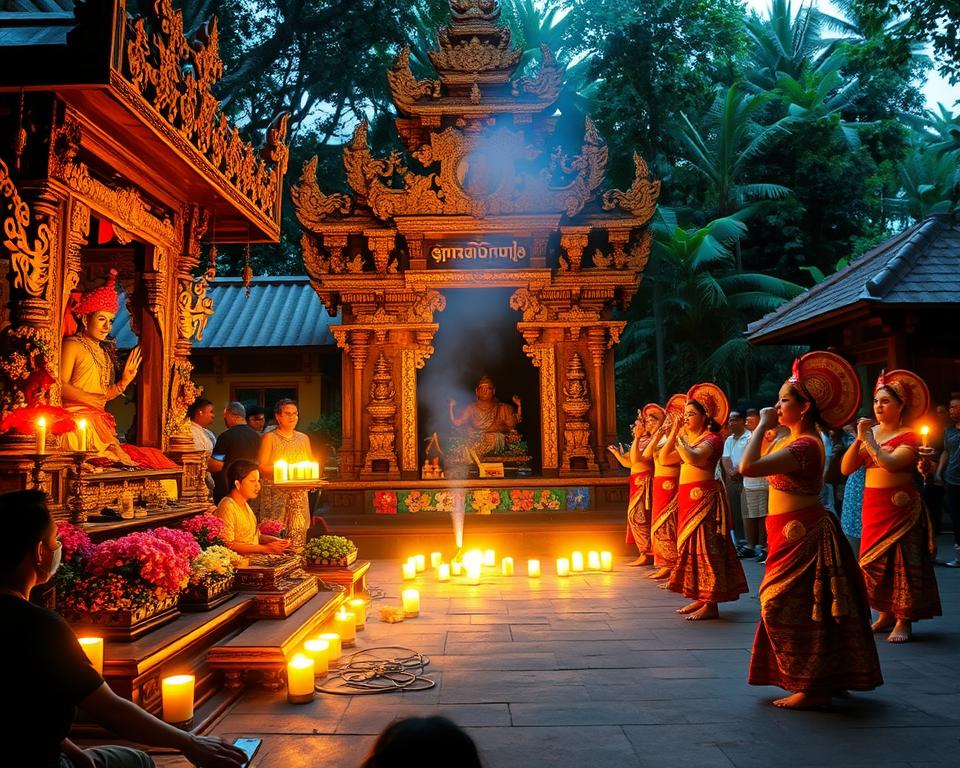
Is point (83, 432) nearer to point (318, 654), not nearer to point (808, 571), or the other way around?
point (318, 654)

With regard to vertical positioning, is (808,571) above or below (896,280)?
below

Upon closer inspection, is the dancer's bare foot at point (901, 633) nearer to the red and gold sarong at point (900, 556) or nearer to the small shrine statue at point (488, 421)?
the red and gold sarong at point (900, 556)

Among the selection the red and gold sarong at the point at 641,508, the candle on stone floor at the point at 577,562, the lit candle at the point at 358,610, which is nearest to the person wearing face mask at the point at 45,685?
the lit candle at the point at 358,610

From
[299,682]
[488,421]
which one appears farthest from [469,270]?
[299,682]

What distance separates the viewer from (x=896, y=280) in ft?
34.3

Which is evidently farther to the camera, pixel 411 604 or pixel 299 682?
pixel 411 604

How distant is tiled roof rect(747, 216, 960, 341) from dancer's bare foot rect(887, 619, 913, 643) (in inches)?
212

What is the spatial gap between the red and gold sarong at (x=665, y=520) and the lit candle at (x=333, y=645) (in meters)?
4.02

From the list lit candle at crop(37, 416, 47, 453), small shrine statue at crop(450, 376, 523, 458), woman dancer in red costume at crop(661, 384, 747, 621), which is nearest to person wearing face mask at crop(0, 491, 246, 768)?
lit candle at crop(37, 416, 47, 453)

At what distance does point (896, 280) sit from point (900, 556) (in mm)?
5982

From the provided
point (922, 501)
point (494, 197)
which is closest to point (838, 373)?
point (922, 501)

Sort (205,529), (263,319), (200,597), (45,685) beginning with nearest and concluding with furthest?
(45,685) < (200,597) < (205,529) < (263,319)

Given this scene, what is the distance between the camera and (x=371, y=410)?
11516 millimetres

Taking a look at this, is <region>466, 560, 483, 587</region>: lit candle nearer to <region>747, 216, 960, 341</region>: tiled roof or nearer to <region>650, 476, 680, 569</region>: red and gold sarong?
<region>650, 476, 680, 569</region>: red and gold sarong
